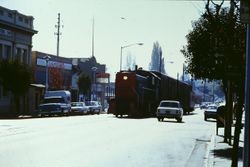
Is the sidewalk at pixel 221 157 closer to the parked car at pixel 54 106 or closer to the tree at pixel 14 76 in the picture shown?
the parked car at pixel 54 106

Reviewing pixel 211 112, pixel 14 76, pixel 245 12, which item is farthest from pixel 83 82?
pixel 245 12

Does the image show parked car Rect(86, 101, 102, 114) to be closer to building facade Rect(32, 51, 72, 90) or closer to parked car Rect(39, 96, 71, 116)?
building facade Rect(32, 51, 72, 90)

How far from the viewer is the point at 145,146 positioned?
18.0 metres

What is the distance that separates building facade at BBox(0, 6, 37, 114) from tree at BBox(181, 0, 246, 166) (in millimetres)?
32316

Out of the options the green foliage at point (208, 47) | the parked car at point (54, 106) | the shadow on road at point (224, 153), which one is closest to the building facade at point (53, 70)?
the parked car at point (54, 106)

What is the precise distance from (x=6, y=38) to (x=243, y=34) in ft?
135

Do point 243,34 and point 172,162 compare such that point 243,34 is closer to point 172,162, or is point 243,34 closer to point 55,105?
point 172,162

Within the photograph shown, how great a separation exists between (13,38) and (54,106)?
37.9ft

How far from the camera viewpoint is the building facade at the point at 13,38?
53750 mm

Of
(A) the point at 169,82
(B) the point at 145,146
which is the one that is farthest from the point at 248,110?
(A) the point at 169,82

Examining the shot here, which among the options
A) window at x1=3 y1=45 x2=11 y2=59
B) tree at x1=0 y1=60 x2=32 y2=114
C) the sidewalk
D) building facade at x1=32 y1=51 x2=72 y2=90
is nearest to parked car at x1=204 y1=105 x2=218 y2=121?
tree at x1=0 y1=60 x2=32 y2=114

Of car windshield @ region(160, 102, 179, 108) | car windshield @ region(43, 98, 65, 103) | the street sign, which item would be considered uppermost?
the street sign

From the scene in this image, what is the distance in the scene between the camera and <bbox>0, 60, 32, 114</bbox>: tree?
162 ft

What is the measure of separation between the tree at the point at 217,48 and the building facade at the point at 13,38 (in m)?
32.3
